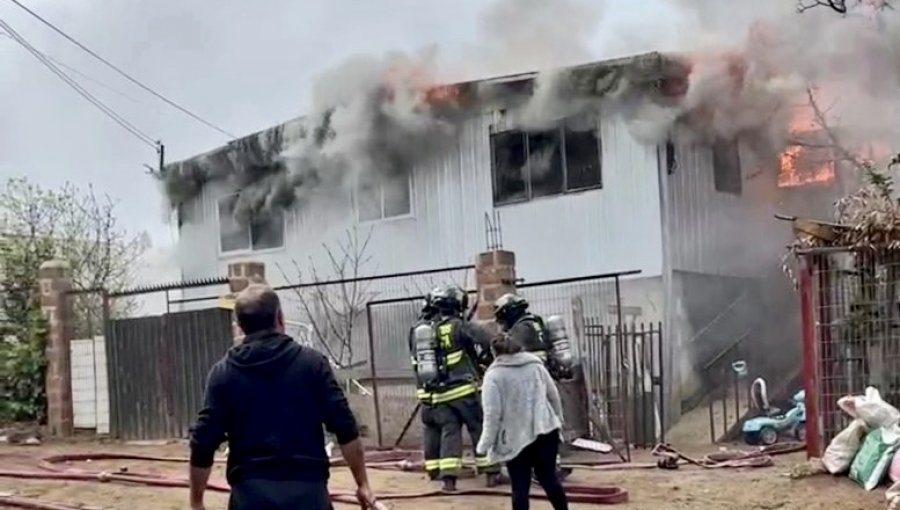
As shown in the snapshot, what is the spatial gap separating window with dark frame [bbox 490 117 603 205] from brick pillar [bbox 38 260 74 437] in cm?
637

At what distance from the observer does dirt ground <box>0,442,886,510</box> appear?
7.61 m

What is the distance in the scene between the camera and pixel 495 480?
869 centimetres

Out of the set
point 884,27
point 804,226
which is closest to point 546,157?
point 884,27

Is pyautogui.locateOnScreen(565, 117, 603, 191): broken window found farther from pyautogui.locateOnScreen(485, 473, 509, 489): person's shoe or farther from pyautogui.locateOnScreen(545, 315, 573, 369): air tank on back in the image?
pyautogui.locateOnScreen(485, 473, 509, 489): person's shoe

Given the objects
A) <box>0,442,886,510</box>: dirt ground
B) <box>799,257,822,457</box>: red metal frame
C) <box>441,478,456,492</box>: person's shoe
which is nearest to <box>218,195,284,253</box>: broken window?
<box>0,442,886,510</box>: dirt ground

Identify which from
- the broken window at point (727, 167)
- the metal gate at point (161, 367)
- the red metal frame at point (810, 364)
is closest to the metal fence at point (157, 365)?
the metal gate at point (161, 367)

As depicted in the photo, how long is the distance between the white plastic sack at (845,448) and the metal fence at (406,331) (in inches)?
154

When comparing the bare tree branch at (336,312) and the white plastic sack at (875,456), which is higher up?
the bare tree branch at (336,312)

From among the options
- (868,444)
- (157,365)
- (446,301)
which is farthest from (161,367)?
(868,444)

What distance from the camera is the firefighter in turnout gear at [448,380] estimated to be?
8438mm

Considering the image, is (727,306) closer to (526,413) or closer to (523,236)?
(523,236)

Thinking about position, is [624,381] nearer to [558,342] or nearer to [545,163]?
[558,342]

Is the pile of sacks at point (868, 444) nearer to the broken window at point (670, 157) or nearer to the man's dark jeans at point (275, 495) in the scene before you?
the man's dark jeans at point (275, 495)

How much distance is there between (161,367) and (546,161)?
6203 mm
